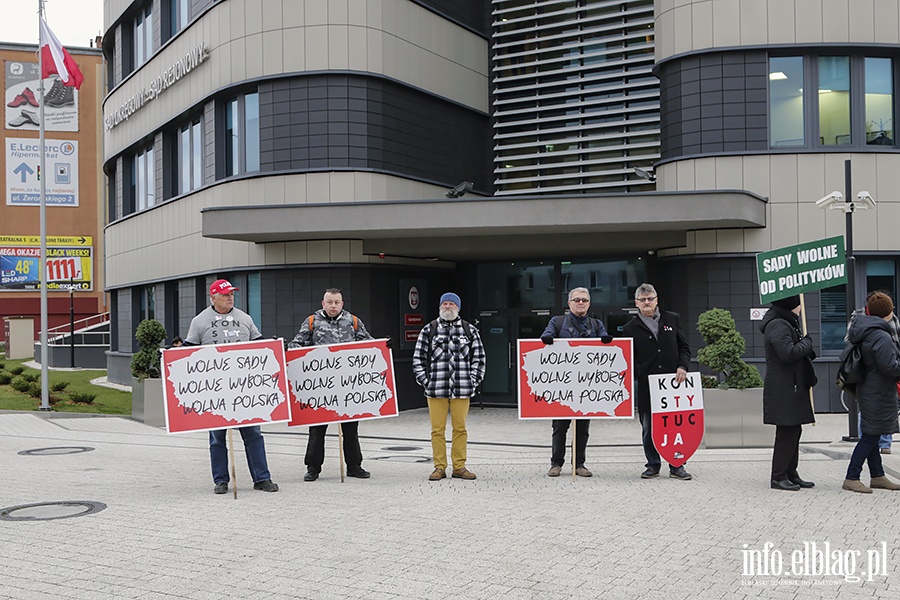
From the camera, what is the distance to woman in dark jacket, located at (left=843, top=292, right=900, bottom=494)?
8969 millimetres

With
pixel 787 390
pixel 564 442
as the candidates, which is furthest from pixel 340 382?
pixel 787 390

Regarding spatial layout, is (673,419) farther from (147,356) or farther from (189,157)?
(189,157)

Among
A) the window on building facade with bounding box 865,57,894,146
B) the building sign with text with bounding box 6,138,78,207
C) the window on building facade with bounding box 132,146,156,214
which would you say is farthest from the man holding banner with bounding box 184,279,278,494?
the building sign with text with bounding box 6,138,78,207

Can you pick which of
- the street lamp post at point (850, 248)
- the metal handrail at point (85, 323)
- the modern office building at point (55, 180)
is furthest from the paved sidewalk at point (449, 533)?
the modern office building at point (55, 180)

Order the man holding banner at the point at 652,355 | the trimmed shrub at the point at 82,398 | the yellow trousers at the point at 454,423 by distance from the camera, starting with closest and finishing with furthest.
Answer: the man holding banner at the point at 652,355 < the yellow trousers at the point at 454,423 < the trimmed shrub at the point at 82,398

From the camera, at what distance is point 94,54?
58.6 meters

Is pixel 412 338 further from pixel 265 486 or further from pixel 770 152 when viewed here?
pixel 265 486

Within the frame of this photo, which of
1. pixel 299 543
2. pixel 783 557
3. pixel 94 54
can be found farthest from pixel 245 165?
pixel 94 54

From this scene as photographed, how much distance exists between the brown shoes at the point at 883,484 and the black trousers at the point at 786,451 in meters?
0.76

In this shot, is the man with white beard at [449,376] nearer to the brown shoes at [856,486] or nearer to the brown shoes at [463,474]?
the brown shoes at [463,474]

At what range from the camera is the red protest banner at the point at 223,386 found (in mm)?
9469

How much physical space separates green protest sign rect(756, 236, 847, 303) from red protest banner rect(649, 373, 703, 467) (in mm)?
2248

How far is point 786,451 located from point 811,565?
3096 mm

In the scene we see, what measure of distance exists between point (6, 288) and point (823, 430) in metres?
56.6
